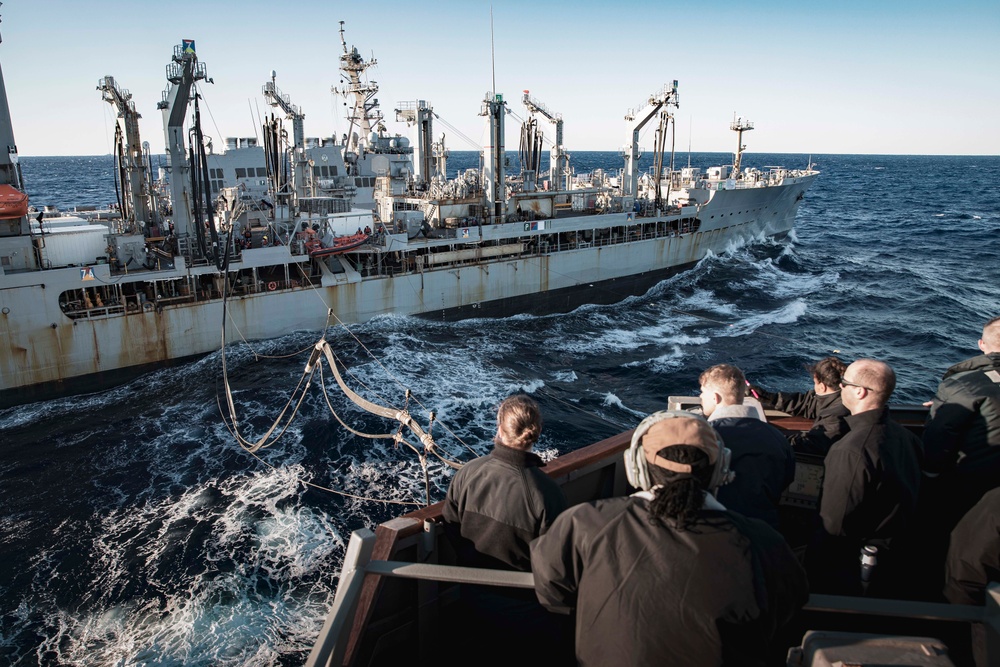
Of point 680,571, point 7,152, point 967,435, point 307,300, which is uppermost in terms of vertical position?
point 7,152

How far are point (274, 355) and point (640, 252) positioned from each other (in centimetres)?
2019

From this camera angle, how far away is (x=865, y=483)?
13.8ft

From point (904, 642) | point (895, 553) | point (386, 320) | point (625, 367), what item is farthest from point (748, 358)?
point (904, 642)

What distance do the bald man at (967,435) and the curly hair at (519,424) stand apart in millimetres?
3372

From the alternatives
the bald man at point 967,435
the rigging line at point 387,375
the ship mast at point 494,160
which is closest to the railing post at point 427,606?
the bald man at point 967,435

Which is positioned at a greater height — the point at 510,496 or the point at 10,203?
the point at 10,203

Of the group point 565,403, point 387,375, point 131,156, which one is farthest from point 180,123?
point 565,403

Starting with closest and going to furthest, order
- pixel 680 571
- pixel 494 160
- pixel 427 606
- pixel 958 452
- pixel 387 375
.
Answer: pixel 680 571, pixel 427 606, pixel 958 452, pixel 387 375, pixel 494 160

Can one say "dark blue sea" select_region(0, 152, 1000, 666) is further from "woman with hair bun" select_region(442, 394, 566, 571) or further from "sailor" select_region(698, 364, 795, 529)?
"sailor" select_region(698, 364, 795, 529)

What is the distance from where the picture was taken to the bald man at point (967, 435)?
470 centimetres

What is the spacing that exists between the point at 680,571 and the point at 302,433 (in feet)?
55.7

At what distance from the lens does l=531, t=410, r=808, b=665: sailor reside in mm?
2506

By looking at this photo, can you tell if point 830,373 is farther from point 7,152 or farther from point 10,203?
point 7,152

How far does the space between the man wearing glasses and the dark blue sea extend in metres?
8.40
